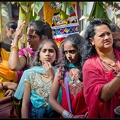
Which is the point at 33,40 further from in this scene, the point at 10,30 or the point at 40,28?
the point at 10,30

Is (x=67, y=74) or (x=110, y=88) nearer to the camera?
(x=110, y=88)

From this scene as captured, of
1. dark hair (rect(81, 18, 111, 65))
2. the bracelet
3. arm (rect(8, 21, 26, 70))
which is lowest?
the bracelet

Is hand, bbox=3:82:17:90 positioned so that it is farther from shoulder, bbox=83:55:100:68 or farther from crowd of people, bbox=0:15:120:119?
shoulder, bbox=83:55:100:68

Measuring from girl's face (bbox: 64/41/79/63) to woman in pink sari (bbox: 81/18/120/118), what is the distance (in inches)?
7.5

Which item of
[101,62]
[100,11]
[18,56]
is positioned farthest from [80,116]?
[100,11]

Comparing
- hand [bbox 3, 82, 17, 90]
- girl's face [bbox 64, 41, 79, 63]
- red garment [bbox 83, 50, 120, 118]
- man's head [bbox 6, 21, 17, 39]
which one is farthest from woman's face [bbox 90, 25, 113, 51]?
man's head [bbox 6, 21, 17, 39]

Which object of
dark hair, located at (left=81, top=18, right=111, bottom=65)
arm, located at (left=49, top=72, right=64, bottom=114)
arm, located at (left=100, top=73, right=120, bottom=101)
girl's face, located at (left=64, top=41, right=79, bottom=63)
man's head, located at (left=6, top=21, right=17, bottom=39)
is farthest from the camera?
man's head, located at (left=6, top=21, right=17, bottom=39)

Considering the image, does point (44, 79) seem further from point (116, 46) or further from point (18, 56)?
point (116, 46)

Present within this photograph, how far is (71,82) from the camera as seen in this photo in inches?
99.5

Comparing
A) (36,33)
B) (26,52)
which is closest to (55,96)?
(26,52)

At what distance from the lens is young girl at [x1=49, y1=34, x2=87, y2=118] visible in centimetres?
247

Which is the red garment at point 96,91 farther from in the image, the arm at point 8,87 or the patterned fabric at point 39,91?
the arm at point 8,87

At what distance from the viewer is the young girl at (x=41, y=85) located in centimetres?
262

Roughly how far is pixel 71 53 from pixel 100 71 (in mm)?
482
